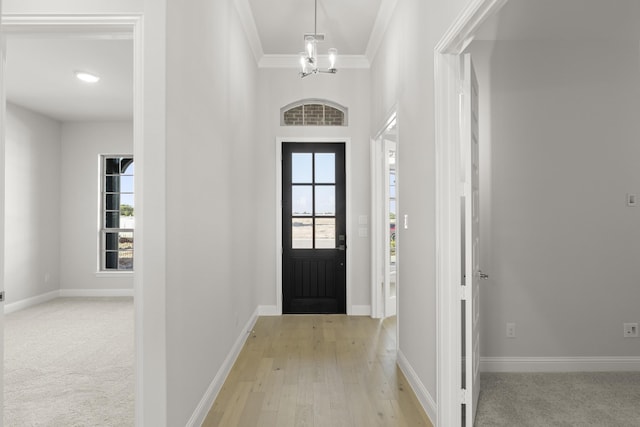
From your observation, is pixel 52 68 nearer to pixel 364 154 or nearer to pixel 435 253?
pixel 364 154

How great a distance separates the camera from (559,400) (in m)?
2.88

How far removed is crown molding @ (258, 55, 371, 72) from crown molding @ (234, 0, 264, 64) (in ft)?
0.36

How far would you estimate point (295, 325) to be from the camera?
15.5 feet

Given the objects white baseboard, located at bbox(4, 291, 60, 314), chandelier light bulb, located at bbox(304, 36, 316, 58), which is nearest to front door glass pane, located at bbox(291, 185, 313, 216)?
chandelier light bulb, located at bbox(304, 36, 316, 58)

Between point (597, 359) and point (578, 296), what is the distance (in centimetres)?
54

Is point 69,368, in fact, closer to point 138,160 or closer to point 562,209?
point 138,160

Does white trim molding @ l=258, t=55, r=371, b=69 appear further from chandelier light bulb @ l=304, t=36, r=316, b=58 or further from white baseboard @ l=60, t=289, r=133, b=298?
white baseboard @ l=60, t=289, r=133, b=298

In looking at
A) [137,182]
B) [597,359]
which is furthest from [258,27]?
[597,359]

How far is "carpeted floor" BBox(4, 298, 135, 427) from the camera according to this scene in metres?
2.66

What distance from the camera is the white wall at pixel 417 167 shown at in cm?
256

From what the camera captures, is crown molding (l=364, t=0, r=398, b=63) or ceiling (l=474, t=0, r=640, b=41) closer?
ceiling (l=474, t=0, r=640, b=41)

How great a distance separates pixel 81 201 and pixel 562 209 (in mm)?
6645

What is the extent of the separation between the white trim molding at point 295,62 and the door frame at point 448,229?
9.49 feet

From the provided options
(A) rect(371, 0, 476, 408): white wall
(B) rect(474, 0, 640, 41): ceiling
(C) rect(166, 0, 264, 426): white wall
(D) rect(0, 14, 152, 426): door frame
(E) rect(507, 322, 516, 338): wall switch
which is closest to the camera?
(D) rect(0, 14, 152, 426): door frame
